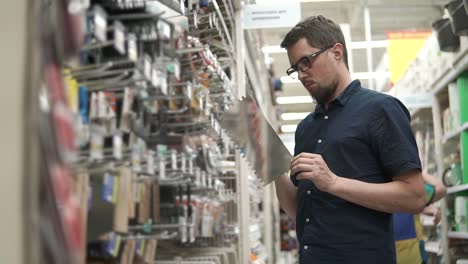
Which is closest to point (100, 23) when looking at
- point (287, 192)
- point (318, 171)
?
point (318, 171)

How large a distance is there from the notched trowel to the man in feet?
0.27

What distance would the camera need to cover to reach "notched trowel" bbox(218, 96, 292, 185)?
1.83m

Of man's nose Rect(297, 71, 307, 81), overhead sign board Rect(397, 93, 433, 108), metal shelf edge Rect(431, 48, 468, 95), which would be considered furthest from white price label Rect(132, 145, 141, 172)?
overhead sign board Rect(397, 93, 433, 108)

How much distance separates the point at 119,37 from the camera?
44.3 inches

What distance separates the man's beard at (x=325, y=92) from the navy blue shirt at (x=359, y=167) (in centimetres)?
5

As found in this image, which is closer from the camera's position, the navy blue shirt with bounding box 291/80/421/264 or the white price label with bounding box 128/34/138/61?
the white price label with bounding box 128/34/138/61

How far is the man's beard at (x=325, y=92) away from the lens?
1932 mm

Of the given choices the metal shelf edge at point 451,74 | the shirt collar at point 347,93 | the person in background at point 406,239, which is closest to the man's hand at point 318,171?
the shirt collar at point 347,93

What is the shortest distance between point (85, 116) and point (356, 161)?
104 cm

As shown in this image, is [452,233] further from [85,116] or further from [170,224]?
[85,116]

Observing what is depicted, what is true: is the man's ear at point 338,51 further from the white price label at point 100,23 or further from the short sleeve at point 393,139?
the white price label at point 100,23

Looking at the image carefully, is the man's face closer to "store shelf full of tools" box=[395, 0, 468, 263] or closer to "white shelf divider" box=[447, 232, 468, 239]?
"store shelf full of tools" box=[395, 0, 468, 263]

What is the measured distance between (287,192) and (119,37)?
1178 mm

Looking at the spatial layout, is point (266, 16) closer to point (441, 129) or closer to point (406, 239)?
point (406, 239)
